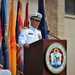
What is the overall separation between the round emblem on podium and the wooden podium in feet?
0.12

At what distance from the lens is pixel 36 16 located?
11.3ft

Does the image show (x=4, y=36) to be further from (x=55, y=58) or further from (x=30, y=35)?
(x=55, y=58)

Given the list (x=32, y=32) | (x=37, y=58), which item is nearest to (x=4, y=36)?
(x=32, y=32)

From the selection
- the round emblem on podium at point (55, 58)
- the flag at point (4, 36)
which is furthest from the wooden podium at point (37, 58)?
the flag at point (4, 36)

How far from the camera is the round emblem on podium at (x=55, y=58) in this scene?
108 inches

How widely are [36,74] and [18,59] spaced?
1538mm

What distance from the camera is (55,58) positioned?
280cm

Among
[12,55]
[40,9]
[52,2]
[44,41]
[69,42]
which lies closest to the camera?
[44,41]

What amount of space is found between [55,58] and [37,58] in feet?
0.60

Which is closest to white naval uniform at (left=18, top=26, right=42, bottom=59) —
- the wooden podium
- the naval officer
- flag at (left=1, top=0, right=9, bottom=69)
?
the naval officer

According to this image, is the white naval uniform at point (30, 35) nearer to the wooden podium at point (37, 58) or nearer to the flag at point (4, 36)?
the wooden podium at point (37, 58)

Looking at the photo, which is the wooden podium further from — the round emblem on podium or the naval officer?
the naval officer

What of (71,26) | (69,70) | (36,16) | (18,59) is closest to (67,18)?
(71,26)

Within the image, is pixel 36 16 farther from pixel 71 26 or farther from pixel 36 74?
pixel 71 26
